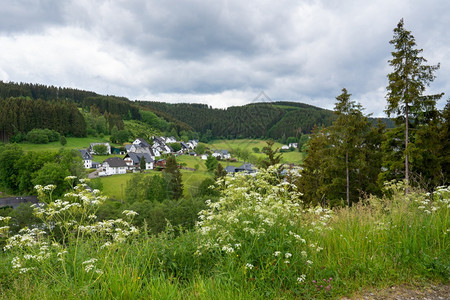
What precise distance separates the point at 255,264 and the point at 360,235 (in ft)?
8.10

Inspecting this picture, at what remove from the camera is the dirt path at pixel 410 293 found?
355 centimetres

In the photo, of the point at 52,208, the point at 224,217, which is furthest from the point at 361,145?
the point at 52,208

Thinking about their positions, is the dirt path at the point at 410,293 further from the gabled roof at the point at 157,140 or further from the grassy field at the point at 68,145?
the gabled roof at the point at 157,140

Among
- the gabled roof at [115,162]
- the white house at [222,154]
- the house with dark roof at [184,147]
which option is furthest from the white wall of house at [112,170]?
the house with dark roof at [184,147]

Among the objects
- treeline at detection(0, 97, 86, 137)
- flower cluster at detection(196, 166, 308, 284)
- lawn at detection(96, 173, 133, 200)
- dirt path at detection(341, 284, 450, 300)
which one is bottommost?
lawn at detection(96, 173, 133, 200)

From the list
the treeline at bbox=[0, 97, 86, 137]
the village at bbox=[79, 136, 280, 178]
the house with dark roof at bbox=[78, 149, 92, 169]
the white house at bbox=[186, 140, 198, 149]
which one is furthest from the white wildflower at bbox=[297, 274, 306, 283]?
the white house at bbox=[186, 140, 198, 149]

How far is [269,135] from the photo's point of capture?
91562 mm

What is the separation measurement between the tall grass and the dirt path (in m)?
0.13

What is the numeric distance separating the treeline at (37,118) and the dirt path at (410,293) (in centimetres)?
11542

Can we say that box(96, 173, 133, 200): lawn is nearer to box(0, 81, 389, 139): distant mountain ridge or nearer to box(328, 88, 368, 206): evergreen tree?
box(0, 81, 389, 139): distant mountain ridge

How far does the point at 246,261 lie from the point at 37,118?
11686 cm

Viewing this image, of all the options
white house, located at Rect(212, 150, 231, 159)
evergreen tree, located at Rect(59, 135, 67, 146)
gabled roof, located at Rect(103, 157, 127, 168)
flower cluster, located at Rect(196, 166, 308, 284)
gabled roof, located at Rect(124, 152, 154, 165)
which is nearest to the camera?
flower cluster, located at Rect(196, 166, 308, 284)

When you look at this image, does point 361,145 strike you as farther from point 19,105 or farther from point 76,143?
point 19,105

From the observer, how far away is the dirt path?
11.6 ft
